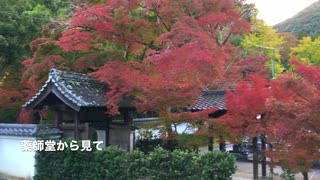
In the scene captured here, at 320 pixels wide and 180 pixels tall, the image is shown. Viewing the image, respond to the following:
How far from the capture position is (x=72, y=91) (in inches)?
465

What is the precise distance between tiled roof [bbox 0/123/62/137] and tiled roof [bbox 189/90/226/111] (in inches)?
238

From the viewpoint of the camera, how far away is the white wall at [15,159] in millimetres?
11945

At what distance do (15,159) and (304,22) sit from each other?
2938 inches

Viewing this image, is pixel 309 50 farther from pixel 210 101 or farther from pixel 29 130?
pixel 29 130

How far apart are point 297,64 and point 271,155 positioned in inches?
102

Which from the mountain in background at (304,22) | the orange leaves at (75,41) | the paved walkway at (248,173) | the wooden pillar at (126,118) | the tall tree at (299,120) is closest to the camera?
the tall tree at (299,120)

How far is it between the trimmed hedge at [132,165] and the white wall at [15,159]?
394 millimetres

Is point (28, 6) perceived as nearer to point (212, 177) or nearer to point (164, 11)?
point (164, 11)

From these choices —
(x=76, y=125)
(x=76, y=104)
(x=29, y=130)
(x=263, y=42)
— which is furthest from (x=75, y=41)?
(x=263, y=42)

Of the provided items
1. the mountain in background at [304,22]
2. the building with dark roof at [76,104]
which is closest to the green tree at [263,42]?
the mountain in background at [304,22]

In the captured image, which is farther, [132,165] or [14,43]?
[14,43]

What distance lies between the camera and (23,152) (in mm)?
12102

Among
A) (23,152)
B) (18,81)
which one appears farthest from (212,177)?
(18,81)

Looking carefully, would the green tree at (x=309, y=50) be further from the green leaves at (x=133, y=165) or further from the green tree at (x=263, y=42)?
the green leaves at (x=133, y=165)
